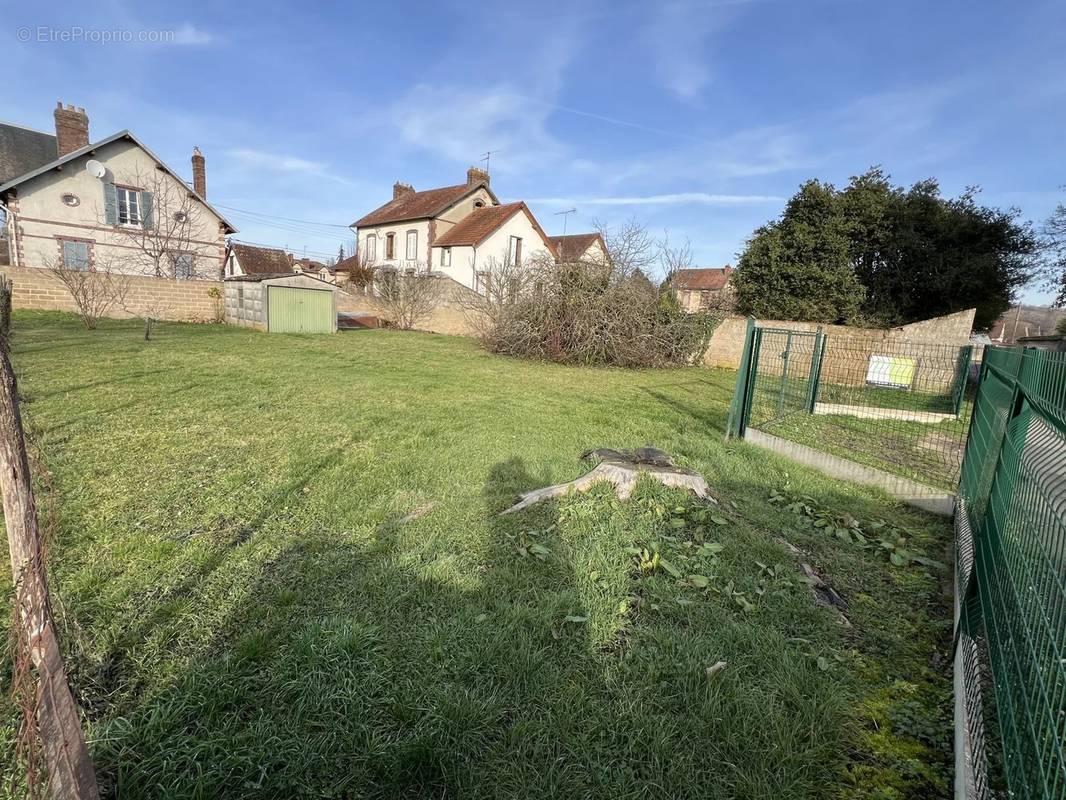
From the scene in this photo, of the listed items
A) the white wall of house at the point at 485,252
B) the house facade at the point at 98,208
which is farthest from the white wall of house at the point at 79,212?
the white wall of house at the point at 485,252

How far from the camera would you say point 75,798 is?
4.41ft

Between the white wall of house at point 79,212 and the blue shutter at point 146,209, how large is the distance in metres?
0.36

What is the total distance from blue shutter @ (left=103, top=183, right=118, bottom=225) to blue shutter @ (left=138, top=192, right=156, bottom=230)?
0.92m

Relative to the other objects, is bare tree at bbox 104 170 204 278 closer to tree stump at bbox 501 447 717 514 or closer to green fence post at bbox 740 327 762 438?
green fence post at bbox 740 327 762 438

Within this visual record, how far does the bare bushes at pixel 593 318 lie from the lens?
1407 centimetres


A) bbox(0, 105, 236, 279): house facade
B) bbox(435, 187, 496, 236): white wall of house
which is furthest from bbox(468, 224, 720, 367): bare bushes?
bbox(0, 105, 236, 279): house facade

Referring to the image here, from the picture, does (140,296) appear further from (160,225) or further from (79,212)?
(160,225)

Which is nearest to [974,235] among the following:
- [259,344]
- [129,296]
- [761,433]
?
[761,433]

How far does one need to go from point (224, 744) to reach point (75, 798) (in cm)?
45

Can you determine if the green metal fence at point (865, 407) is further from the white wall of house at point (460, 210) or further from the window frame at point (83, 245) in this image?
the window frame at point (83, 245)

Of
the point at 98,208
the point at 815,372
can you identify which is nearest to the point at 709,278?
the point at 815,372

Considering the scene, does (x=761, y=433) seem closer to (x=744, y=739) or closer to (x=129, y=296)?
(x=744, y=739)

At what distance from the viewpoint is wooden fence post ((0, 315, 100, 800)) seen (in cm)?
130

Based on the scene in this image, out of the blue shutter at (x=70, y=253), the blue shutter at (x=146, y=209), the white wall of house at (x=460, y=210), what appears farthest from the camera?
the white wall of house at (x=460, y=210)
